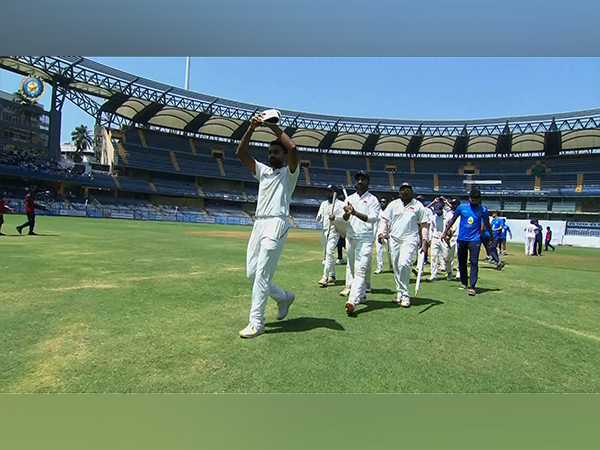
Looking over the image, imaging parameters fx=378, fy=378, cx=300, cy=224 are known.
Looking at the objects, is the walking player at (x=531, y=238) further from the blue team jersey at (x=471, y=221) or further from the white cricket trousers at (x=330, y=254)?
the white cricket trousers at (x=330, y=254)

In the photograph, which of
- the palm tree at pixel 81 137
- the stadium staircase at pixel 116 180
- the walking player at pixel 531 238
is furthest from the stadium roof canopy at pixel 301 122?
the walking player at pixel 531 238

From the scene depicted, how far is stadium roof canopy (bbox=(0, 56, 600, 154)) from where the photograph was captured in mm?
40812

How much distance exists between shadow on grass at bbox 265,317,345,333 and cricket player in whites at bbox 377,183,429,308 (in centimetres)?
177

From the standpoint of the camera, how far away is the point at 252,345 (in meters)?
3.53

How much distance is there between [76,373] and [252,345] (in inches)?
55.7

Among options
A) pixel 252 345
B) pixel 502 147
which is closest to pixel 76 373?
pixel 252 345

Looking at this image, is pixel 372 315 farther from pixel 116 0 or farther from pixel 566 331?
pixel 116 0

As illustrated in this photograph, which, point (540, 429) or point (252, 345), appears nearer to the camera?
point (540, 429)

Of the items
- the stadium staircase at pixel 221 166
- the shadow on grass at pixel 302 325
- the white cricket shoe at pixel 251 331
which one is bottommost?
the shadow on grass at pixel 302 325

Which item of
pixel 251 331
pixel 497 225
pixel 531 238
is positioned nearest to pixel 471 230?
pixel 251 331

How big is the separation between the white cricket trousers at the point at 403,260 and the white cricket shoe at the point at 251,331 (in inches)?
109

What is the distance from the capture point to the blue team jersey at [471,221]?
7.23m

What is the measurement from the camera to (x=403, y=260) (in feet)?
19.4

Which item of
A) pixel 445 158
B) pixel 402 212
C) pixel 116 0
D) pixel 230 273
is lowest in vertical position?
pixel 230 273
